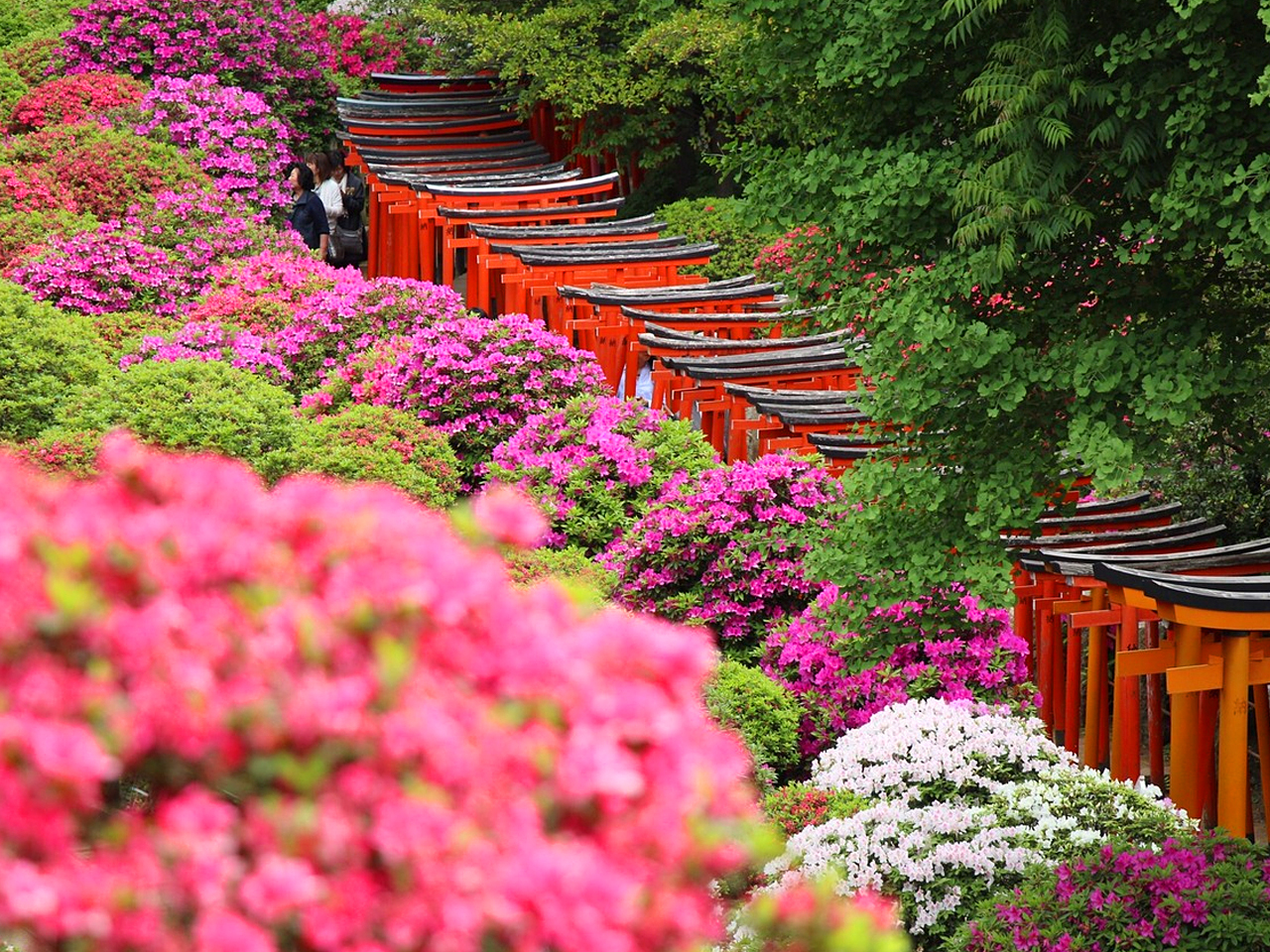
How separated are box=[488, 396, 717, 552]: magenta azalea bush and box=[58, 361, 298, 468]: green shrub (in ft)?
4.78

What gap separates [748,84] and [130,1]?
2058 centimetres

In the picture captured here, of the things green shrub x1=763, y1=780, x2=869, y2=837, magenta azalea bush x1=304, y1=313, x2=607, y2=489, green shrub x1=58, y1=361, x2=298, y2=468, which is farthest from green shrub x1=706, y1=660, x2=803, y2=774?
magenta azalea bush x1=304, y1=313, x2=607, y2=489

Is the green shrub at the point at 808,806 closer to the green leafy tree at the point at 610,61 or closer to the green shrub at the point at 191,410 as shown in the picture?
the green shrub at the point at 191,410

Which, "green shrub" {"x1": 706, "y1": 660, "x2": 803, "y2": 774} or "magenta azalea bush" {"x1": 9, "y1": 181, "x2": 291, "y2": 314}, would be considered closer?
"green shrub" {"x1": 706, "y1": 660, "x2": 803, "y2": 774}

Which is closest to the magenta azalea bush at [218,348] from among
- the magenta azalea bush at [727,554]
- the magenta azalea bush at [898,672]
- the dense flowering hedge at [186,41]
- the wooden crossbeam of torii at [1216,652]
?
the magenta azalea bush at [727,554]

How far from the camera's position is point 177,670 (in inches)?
62.2

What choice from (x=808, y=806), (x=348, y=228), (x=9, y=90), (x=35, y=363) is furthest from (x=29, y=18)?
(x=808, y=806)

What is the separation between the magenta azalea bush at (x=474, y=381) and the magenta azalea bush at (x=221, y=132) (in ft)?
31.0

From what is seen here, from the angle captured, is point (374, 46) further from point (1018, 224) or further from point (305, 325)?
point (1018, 224)

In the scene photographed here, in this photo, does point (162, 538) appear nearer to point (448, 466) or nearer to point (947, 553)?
point (947, 553)

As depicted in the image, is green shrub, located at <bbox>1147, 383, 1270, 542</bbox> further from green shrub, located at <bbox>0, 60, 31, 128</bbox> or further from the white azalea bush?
green shrub, located at <bbox>0, 60, 31, 128</bbox>

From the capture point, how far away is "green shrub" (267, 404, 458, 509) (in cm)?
1002

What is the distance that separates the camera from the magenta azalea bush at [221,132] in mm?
20672

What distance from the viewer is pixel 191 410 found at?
397 inches
